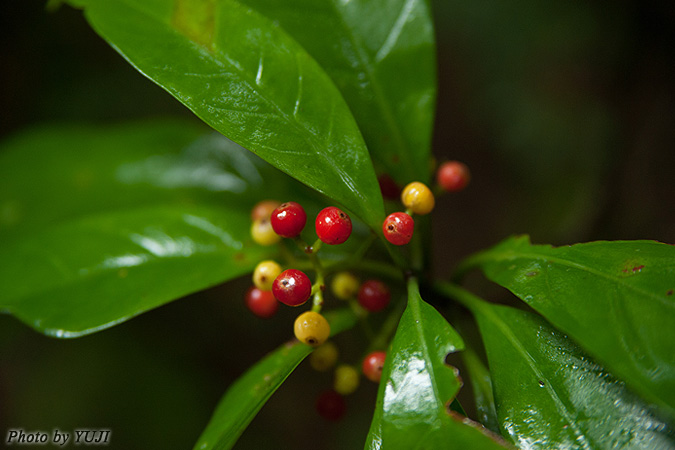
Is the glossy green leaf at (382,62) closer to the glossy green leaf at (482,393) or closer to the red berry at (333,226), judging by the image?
the red berry at (333,226)

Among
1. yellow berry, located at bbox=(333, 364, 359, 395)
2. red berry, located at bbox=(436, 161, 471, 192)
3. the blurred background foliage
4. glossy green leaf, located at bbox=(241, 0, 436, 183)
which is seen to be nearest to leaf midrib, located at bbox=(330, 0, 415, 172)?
glossy green leaf, located at bbox=(241, 0, 436, 183)

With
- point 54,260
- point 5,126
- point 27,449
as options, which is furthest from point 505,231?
point 5,126

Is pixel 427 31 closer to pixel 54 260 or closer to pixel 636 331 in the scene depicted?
pixel 636 331

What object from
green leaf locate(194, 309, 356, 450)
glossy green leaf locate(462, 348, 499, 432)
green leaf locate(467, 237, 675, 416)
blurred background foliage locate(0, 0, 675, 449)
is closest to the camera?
green leaf locate(467, 237, 675, 416)

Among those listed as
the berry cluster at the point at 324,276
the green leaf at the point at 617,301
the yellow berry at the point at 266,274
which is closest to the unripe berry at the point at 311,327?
the berry cluster at the point at 324,276

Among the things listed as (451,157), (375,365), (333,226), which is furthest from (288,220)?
(451,157)

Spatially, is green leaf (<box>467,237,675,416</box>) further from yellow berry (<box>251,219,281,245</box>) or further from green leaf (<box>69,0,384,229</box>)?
yellow berry (<box>251,219,281,245</box>)
